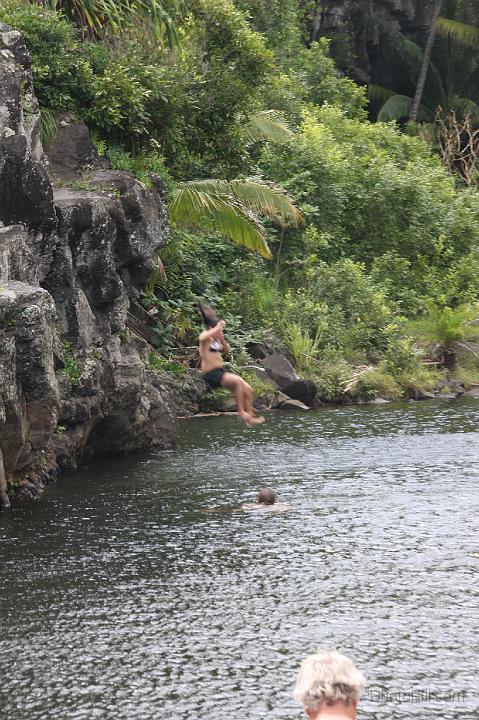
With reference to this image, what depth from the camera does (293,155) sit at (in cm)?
4238

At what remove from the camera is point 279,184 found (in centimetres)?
4116

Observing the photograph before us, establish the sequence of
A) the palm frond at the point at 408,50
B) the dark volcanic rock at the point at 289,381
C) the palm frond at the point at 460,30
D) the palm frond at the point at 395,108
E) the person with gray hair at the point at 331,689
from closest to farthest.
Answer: the person with gray hair at the point at 331,689 → the dark volcanic rock at the point at 289,381 → the palm frond at the point at 460,30 → the palm frond at the point at 395,108 → the palm frond at the point at 408,50

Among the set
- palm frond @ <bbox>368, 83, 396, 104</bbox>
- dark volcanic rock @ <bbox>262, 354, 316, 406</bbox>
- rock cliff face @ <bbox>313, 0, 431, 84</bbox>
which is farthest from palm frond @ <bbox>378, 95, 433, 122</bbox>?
dark volcanic rock @ <bbox>262, 354, 316, 406</bbox>

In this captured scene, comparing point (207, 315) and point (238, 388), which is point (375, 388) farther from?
point (207, 315)

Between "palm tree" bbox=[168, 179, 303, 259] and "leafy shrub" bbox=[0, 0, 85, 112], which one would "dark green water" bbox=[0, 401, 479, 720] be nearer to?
"leafy shrub" bbox=[0, 0, 85, 112]

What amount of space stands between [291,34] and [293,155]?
35.4 ft

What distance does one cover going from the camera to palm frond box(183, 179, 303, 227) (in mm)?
32406

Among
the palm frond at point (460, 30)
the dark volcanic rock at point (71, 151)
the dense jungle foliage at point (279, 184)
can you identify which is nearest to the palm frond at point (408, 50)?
the dense jungle foliage at point (279, 184)

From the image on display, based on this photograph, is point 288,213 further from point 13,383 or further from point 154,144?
point 13,383

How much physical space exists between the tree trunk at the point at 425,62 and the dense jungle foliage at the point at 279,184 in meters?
0.90

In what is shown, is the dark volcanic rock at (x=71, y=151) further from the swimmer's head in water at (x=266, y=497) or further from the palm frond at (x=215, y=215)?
the swimmer's head in water at (x=266, y=497)

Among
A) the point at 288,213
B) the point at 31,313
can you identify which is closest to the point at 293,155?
the point at 288,213

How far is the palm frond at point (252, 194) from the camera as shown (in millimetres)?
32406

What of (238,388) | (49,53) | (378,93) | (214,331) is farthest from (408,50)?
(214,331)
